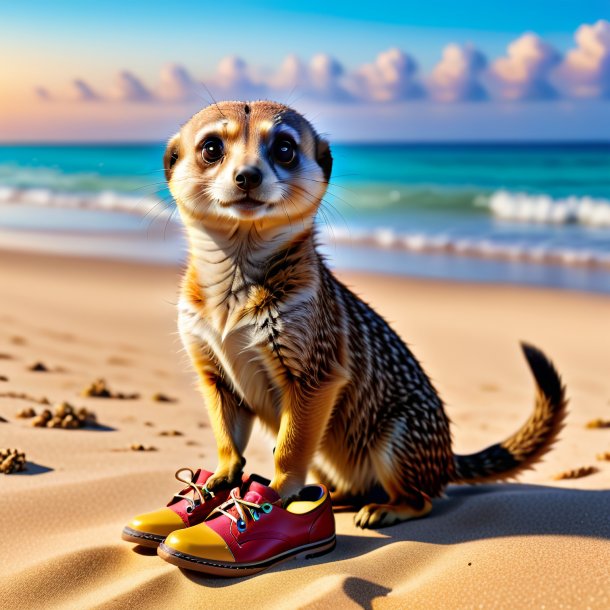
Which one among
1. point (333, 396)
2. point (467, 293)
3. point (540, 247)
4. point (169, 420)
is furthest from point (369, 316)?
point (540, 247)

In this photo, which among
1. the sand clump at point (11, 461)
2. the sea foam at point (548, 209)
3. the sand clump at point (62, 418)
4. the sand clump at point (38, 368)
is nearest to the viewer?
the sand clump at point (11, 461)

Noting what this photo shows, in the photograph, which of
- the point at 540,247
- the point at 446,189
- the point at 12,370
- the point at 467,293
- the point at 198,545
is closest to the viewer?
the point at 198,545

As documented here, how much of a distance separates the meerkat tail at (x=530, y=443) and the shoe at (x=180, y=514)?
41.6 inches

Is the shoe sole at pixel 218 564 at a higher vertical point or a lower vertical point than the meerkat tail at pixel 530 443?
lower

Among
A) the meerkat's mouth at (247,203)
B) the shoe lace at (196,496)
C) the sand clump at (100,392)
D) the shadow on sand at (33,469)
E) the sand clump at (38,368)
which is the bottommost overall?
the shadow on sand at (33,469)

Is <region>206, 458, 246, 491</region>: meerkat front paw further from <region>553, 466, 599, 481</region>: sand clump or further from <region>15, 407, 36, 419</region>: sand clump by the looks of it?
<region>553, 466, 599, 481</region>: sand clump

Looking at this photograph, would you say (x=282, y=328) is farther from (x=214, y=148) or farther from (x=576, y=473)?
(x=576, y=473)

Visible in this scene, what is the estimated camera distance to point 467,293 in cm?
986

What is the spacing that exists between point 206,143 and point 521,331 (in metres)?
5.90

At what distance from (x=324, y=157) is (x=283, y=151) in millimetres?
281

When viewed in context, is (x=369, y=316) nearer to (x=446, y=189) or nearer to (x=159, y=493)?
(x=159, y=493)

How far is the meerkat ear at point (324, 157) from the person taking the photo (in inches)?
129

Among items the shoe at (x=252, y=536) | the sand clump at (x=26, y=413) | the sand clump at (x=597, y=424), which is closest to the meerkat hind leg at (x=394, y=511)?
the shoe at (x=252, y=536)

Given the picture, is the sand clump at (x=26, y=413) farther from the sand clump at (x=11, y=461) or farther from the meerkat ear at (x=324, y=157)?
the meerkat ear at (x=324, y=157)
